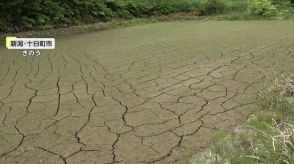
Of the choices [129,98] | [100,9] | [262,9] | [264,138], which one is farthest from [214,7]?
[264,138]

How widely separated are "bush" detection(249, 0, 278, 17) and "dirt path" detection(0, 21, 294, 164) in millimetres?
6214

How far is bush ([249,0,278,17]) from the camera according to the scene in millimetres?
14312

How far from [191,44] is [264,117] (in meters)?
5.01

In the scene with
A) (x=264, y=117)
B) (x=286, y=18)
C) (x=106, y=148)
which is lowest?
(x=106, y=148)

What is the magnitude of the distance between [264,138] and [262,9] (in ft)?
41.4

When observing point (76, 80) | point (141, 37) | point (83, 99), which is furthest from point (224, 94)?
point (141, 37)

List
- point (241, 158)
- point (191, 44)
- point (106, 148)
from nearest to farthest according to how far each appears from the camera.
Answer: point (241, 158), point (106, 148), point (191, 44)

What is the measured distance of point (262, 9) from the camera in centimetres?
1459

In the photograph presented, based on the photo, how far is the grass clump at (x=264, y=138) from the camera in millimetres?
2680

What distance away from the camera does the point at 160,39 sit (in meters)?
9.69

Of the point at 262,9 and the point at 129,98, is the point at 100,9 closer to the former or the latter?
the point at 262,9

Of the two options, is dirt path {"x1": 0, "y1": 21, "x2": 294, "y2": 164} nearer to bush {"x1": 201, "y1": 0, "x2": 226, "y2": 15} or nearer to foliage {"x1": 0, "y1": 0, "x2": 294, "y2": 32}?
foliage {"x1": 0, "y1": 0, "x2": 294, "y2": 32}

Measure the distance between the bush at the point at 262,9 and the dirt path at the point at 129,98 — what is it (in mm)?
6214

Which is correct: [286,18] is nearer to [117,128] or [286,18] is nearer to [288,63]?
[288,63]
